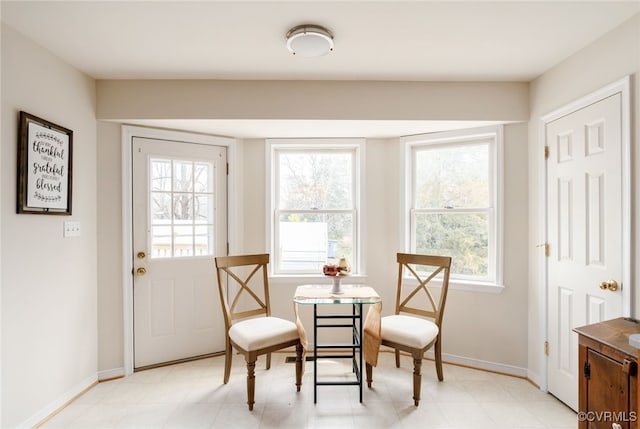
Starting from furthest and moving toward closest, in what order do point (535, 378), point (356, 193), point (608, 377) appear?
point (356, 193)
point (535, 378)
point (608, 377)

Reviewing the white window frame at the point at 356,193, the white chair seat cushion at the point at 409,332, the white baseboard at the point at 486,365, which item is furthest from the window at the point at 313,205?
the white baseboard at the point at 486,365

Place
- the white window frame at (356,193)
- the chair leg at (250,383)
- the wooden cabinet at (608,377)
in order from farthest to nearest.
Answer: the white window frame at (356,193)
the chair leg at (250,383)
the wooden cabinet at (608,377)

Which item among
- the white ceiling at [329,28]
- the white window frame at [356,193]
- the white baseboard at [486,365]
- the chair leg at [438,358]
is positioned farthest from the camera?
the white window frame at [356,193]

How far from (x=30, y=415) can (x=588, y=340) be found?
3233 millimetres

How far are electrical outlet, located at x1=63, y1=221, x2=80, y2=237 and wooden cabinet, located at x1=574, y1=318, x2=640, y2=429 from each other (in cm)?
326

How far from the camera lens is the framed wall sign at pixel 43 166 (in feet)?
6.93

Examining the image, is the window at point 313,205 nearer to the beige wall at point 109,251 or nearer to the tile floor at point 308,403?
the tile floor at point 308,403

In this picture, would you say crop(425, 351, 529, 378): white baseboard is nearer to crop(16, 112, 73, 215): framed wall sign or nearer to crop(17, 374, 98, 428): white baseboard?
crop(17, 374, 98, 428): white baseboard

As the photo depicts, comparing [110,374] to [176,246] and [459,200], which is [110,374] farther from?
[459,200]

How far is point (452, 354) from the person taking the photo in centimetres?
320

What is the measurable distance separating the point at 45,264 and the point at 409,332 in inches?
101

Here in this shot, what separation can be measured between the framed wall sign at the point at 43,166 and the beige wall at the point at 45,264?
0.14 feet

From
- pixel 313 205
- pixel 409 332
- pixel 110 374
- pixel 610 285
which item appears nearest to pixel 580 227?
pixel 610 285

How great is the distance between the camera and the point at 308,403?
8.18 ft
